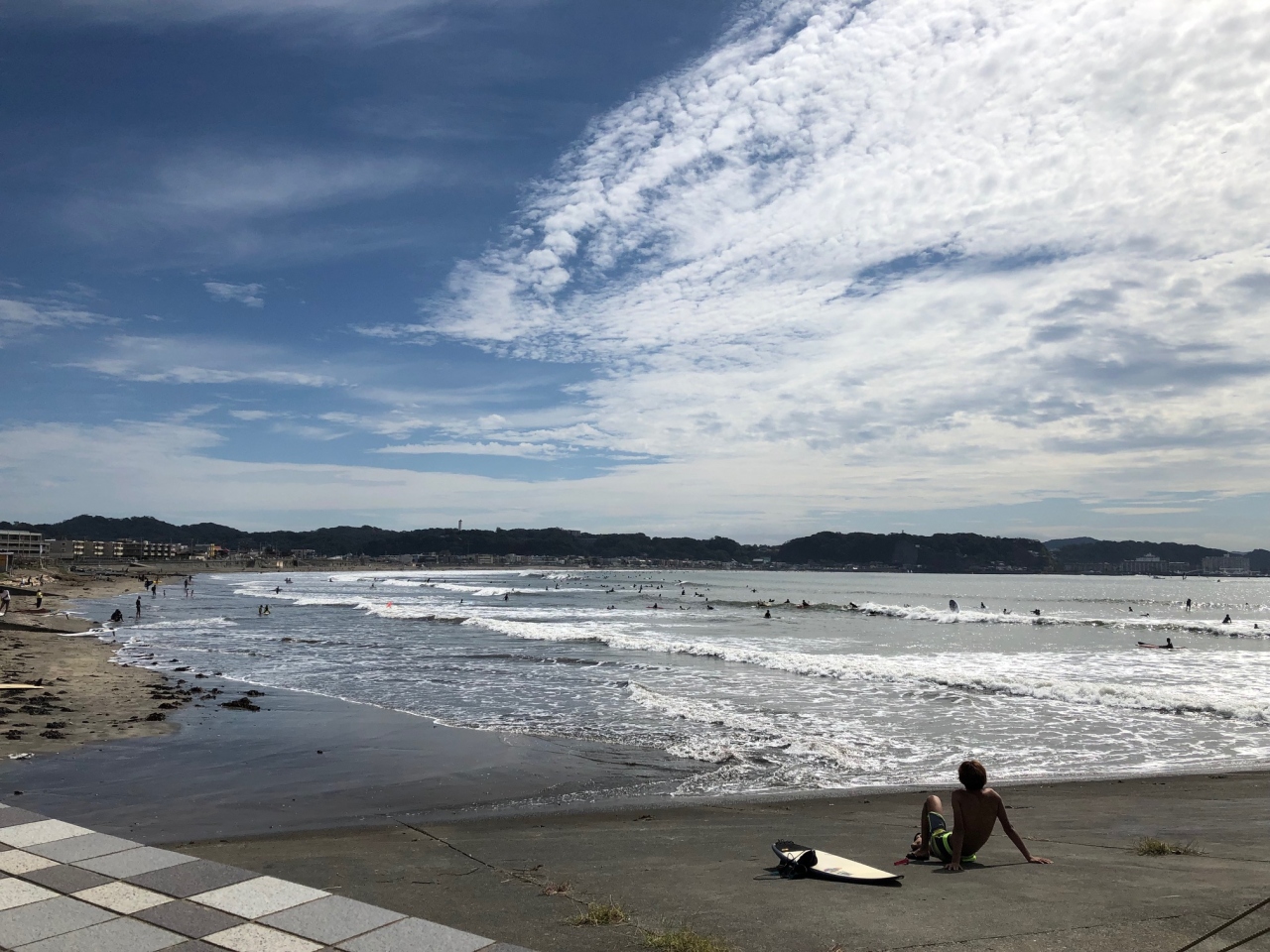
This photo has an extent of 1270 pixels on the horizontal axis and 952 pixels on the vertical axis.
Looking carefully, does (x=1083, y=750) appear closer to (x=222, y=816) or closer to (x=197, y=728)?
(x=222, y=816)

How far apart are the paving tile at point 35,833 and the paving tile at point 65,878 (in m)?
0.63

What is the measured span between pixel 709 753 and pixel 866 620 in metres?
44.8

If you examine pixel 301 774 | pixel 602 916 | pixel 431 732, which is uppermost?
pixel 602 916

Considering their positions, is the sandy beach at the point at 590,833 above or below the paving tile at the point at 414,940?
below

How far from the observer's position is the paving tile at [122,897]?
441cm

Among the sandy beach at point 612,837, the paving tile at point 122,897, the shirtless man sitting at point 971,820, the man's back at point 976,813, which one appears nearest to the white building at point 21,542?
the sandy beach at point 612,837

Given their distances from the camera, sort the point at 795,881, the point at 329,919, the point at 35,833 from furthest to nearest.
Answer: the point at 795,881, the point at 35,833, the point at 329,919

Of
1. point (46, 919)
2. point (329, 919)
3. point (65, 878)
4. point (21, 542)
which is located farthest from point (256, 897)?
point (21, 542)

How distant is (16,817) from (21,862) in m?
1.18

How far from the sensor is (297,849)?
25.1 ft

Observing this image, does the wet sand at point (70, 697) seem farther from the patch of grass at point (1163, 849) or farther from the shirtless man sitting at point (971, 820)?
the patch of grass at point (1163, 849)

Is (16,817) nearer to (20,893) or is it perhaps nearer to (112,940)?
(20,893)

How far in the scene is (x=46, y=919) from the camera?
421 cm

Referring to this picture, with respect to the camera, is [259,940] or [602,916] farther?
[602,916]
